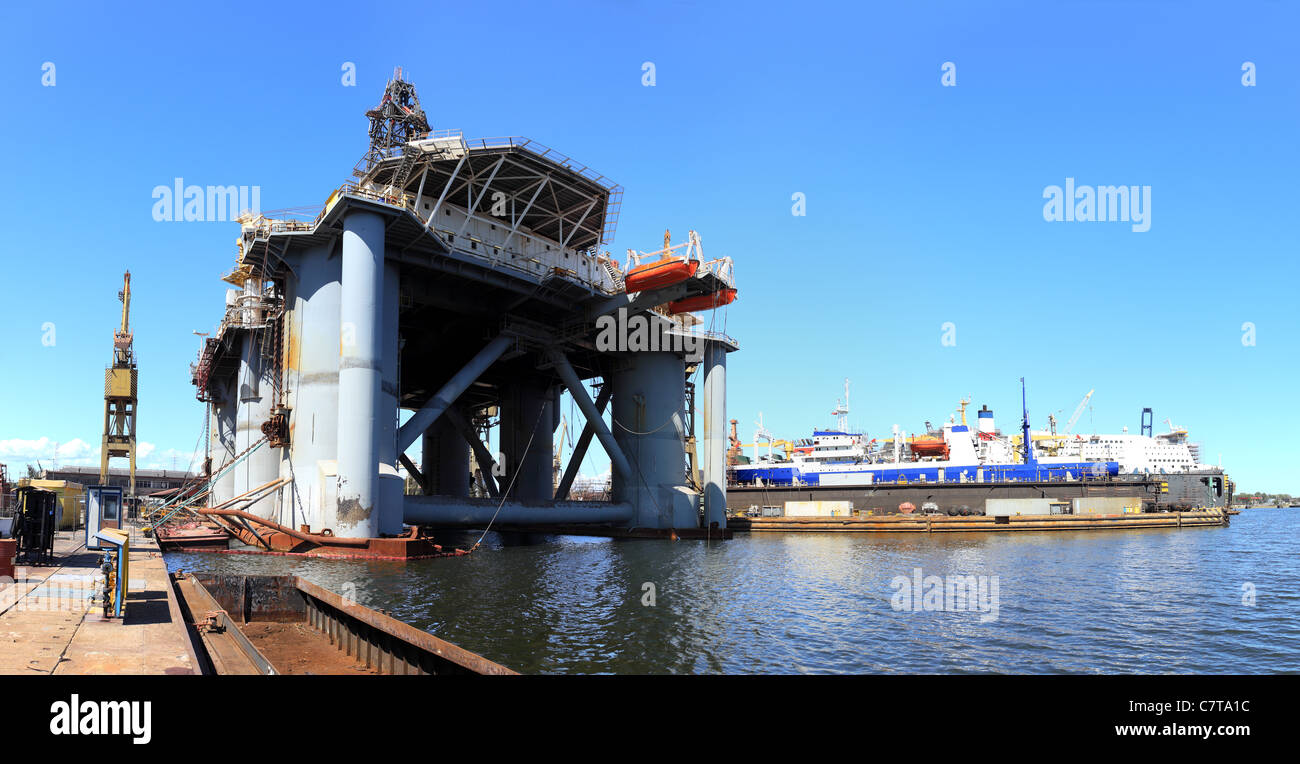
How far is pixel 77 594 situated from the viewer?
47.8 ft

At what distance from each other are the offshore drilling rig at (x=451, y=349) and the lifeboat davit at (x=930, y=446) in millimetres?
55568

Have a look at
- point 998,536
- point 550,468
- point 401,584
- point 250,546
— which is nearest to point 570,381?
point 550,468

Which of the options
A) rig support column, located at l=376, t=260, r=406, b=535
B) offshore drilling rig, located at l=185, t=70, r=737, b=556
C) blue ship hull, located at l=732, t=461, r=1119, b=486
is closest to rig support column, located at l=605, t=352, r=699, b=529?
offshore drilling rig, located at l=185, t=70, r=737, b=556

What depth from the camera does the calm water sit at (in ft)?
50.2

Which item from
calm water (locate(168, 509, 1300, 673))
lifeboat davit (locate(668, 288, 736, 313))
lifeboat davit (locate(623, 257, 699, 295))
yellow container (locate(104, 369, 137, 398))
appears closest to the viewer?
calm water (locate(168, 509, 1300, 673))

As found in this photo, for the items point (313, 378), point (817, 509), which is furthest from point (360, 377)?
point (817, 509)

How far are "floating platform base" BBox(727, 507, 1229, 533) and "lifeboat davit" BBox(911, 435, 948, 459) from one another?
3087cm

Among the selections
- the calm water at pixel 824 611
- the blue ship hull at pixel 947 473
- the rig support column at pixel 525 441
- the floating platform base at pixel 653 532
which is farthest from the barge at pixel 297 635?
the blue ship hull at pixel 947 473

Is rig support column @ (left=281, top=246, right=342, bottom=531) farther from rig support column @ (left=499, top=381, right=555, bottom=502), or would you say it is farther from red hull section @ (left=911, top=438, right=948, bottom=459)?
red hull section @ (left=911, top=438, right=948, bottom=459)

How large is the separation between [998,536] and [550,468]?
37.2 metres

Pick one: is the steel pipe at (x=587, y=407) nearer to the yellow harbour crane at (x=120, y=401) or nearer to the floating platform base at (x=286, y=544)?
the floating platform base at (x=286, y=544)

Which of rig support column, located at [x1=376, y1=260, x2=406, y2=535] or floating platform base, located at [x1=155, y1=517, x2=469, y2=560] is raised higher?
rig support column, located at [x1=376, y1=260, x2=406, y2=535]

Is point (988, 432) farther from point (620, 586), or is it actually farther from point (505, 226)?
point (620, 586)

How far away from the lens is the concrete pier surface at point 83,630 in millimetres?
9242
